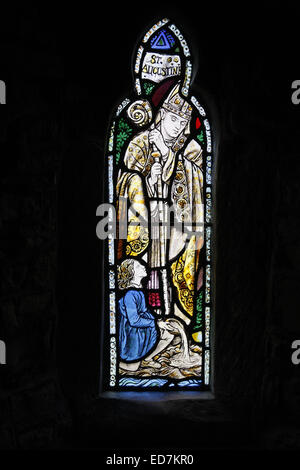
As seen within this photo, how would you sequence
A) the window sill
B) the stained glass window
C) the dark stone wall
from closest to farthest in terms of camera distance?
the dark stone wall, the window sill, the stained glass window

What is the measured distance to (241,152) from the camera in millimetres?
3127

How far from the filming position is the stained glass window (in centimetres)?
325

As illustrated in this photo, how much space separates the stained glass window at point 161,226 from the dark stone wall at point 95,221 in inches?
5.5

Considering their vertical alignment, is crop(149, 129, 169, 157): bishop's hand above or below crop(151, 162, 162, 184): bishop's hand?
above

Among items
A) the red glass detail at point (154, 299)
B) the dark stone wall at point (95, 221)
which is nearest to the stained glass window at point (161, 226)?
the red glass detail at point (154, 299)

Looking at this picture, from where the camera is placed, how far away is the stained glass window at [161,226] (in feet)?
10.7

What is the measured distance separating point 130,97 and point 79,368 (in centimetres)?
167

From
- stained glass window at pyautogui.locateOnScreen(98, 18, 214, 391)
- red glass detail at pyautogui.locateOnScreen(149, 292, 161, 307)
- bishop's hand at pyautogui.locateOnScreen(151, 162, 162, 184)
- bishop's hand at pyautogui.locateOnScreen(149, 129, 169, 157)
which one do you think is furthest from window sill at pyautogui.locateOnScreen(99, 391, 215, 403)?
bishop's hand at pyautogui.locateOnScreen(149, 129, 169, 157)

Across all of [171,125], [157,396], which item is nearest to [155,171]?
[171,125]

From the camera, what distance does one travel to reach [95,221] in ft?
10.3

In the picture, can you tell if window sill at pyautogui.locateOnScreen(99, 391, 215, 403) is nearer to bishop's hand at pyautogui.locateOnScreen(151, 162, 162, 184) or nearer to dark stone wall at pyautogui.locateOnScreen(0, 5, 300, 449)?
dark stone wall at pyautogui.locateOnScreen(0, 5, 300, 449)

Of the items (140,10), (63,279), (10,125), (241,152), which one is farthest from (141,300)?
(140,10)

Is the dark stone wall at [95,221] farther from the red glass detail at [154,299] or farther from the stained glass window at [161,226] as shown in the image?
the red glass detail at [154,299]

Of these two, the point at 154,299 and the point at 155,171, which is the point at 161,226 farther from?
the point at 154,299
